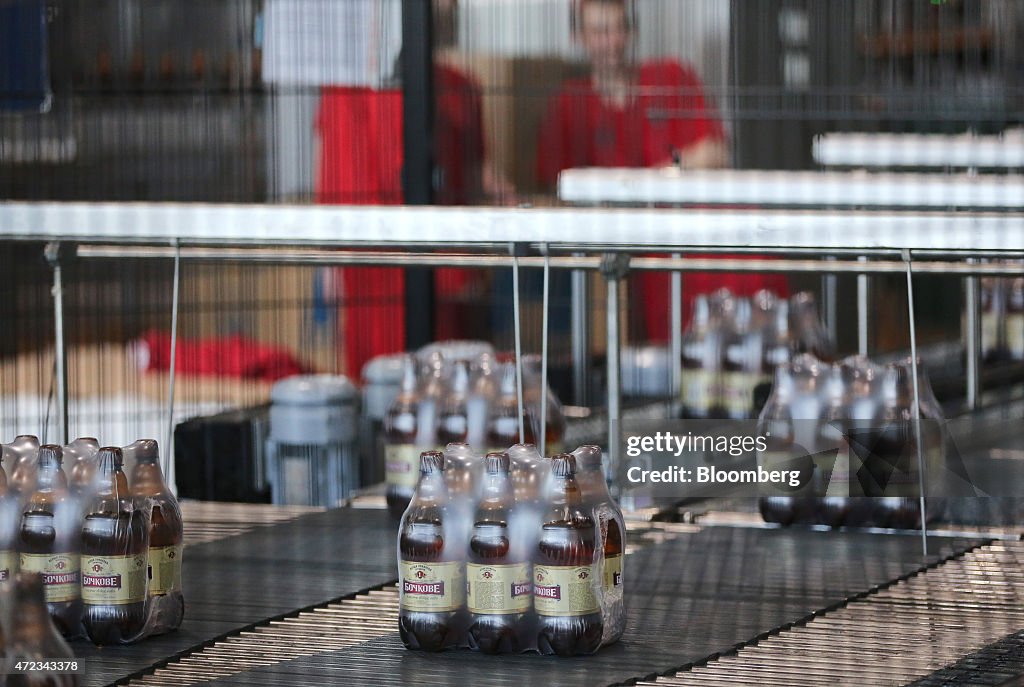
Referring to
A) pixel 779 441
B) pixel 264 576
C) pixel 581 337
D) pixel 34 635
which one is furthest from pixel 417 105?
pixel 34 635

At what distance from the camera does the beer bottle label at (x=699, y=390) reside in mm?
3180

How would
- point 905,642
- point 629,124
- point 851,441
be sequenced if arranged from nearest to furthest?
point 905,642 → point 851,441 → point 629,124

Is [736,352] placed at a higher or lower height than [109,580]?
higher

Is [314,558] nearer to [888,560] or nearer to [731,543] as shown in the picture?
[731,543]

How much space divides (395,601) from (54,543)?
1.55 ft

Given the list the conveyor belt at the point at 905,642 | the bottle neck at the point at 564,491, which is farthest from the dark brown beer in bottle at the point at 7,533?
the conveyor belt at the point at 905,642

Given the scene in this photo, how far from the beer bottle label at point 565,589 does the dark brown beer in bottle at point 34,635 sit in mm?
532

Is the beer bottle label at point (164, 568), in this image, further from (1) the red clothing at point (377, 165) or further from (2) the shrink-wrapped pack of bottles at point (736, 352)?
(1) the red clothing at point (377, 165)

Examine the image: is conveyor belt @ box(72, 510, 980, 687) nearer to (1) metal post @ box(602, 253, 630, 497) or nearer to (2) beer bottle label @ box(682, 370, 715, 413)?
(1) metal post @ box(602, 253, 630, 497)

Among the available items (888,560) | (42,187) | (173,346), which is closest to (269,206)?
(173,346)

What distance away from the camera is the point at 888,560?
2.29 meters

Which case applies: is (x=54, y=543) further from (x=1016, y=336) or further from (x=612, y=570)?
(x=1016, y=336)

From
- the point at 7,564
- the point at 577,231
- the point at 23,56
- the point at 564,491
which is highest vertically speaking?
the point at 23,56

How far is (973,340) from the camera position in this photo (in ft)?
11.9
